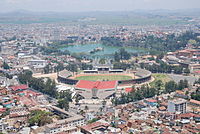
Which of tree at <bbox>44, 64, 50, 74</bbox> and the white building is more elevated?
the white building

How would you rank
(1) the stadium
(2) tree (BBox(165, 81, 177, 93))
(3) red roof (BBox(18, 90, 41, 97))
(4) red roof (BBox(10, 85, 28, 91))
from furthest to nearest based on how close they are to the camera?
(4) red roof (BBox(10, 85, 28, 91)) → (2) tree (BBox(165, 81, 177, 93)) → (1) the stadium → (3) red roof (BBox(18, 90, 41, 97))

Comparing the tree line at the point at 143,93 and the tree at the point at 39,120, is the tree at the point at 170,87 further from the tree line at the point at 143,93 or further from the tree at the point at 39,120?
the tree at the point at 39,120

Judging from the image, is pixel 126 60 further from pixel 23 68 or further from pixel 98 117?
pixel 98 117

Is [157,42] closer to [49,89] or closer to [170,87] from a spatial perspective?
[170,87]

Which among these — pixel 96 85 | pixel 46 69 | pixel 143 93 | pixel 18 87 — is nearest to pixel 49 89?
pixel 18 87

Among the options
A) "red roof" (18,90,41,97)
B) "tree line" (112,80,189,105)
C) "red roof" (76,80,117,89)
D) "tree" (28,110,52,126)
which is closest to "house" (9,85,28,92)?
"red roof" (18,90,41,97)

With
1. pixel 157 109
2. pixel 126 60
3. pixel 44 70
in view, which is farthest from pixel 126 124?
pixel 126 60

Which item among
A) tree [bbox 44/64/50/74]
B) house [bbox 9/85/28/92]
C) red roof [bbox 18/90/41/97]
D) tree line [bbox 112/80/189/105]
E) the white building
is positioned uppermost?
the white building

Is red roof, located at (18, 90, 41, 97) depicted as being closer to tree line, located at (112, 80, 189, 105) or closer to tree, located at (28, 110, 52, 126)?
tree line, located at (112, 80, 189, 105)

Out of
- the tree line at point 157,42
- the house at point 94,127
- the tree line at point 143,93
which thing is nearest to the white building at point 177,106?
the tree line at point 143,93
